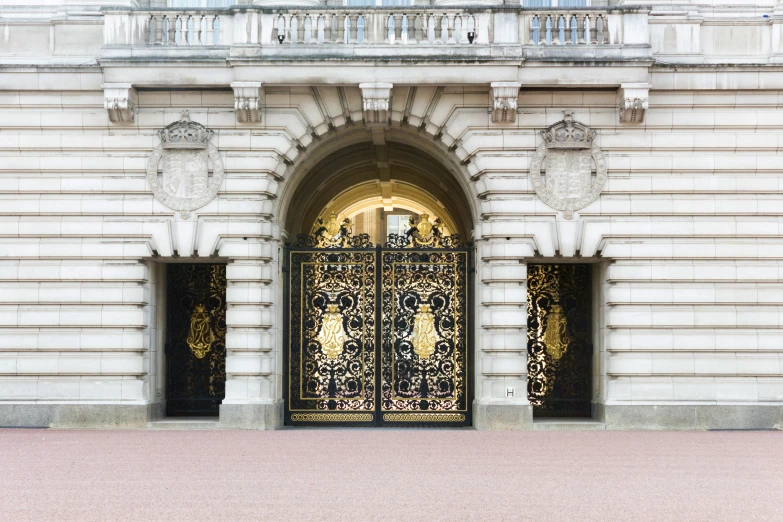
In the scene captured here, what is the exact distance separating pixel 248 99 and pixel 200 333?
218 inches

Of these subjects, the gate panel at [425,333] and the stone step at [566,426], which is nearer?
the stone step at [566,426]

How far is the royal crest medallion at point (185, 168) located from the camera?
68.7 ft

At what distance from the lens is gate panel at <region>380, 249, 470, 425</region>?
2198 cm

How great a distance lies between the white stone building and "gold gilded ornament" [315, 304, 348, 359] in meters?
1.17

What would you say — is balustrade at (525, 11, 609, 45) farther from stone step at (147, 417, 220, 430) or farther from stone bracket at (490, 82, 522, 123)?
stone step at (147, 417, 220, 430)

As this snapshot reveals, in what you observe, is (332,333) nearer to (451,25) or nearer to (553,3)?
(451,25)

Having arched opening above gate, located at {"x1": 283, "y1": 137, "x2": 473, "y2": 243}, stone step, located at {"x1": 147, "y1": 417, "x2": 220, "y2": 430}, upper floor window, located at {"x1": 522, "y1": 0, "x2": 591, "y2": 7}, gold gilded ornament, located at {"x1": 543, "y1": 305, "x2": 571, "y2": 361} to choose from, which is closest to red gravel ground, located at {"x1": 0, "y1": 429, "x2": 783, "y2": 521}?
stone step, located at {"x1": 147, "y1": 417, "x2": 220, "y2": 430}

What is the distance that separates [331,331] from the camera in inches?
878

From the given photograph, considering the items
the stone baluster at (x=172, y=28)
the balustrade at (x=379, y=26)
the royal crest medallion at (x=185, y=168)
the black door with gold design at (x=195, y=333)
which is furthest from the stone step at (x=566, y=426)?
the stone baluster at (x=172, y=28)

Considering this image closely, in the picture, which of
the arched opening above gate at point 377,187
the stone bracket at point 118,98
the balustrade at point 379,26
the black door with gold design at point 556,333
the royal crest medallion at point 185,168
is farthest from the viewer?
the arched opening above gate at point 377,187

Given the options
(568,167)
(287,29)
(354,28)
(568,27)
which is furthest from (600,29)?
(287,29)

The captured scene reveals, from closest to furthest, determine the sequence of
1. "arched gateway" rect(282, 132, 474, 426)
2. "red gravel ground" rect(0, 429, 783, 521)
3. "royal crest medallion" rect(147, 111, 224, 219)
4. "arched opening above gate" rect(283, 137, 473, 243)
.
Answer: "red gravel ground" rect(0, 429, 783, 521), "royal crest medallion" rect(147, 111, 224, 219), "arched gateway" rect(282, 132, 474, 426), "arched opening above gate" rect(283, 137, 473, 243)

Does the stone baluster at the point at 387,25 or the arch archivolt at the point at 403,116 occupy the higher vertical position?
the stone baluster at the point at 387,25

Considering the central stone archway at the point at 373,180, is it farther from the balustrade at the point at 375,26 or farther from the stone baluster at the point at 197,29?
the stone baluster at the point at 197,29
